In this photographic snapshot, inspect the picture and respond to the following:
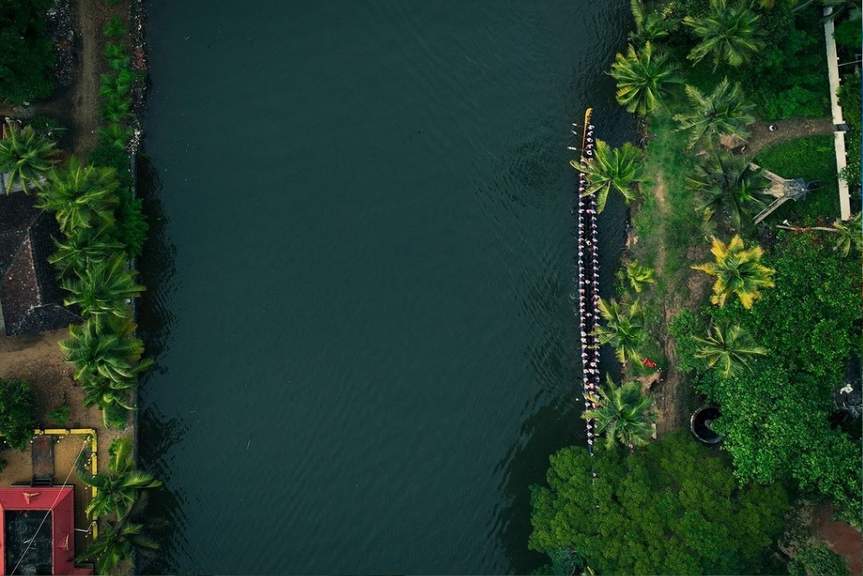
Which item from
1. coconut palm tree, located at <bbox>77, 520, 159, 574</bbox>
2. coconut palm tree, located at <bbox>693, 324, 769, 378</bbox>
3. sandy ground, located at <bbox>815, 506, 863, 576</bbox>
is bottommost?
coconut palm tree, located at <bbox>77, 520, 159, 574</bbox>

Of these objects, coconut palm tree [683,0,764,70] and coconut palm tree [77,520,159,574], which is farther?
coconut palm tree [77,520,159,574]

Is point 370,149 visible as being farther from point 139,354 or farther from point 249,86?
point 139,354

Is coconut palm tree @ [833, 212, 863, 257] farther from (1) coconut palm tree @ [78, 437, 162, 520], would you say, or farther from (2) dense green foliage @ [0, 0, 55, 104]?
(2) dense green foliage @ [0, 0, 55, 104]

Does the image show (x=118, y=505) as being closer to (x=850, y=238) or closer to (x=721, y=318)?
(x=721, y=318)

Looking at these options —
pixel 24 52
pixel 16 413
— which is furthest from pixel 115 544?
pixel 24 52

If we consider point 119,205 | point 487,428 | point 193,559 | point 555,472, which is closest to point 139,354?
point 119,205

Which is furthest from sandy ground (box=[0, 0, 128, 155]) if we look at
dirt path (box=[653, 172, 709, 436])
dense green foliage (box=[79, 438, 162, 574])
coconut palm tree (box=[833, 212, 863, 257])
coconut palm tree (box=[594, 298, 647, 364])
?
coconut palm tree (box=[833, 212, 863, 257])
